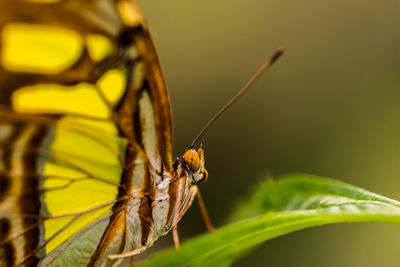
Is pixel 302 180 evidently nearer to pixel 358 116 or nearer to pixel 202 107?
pixel 358 116

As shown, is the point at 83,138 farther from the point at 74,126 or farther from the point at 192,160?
the point at 192,160

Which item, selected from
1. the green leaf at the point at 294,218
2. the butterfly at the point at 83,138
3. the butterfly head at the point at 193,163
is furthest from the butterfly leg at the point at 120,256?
the butterfly head at the point at 193,163

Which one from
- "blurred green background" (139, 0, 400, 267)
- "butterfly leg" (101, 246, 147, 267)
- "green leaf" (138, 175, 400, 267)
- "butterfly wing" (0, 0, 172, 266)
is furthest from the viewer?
"blurred green background" (139, 0, 400, 267)

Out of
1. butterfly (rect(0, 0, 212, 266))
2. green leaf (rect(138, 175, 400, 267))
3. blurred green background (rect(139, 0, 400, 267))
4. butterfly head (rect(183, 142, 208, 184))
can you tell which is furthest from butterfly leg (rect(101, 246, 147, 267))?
blurred green background (rect(139, 0, 400, 267))

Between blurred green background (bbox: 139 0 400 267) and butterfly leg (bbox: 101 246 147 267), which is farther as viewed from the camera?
blurred green background (bbox: 139 0 400 267)

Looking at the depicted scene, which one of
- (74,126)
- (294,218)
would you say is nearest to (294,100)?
(74,126)

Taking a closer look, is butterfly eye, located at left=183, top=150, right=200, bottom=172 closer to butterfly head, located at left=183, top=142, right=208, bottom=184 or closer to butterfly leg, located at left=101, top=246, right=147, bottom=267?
butterfly head, located at left=183, top=142, right=208, bottom=184

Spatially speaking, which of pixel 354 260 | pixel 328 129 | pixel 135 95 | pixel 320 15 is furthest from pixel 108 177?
pixel 320 15
